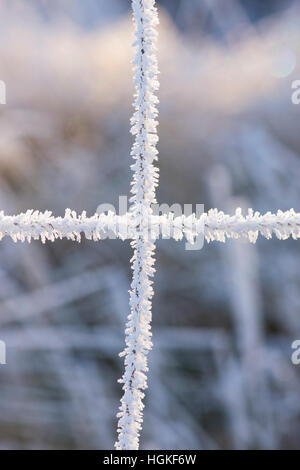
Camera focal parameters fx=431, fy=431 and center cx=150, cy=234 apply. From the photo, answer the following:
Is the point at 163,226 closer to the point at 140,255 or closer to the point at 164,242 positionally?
the point at 140,255

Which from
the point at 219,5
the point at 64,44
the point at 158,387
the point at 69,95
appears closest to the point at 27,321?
the point at 158,387

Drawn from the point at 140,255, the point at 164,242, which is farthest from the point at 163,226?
the point at 164,242

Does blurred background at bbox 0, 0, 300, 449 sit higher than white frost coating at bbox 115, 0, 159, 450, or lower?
higher

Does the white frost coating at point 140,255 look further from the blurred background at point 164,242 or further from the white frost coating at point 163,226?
the blurred background at point 164,242

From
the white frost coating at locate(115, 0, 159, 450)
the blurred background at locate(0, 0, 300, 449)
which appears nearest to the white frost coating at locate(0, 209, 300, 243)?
the white frost coating at locate(115, 0, 159, 450)

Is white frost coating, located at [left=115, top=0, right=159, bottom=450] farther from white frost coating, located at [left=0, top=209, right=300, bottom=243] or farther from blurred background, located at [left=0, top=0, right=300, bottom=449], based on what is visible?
blurred background, located at [left=0, top=0, right=300, bottom=449]

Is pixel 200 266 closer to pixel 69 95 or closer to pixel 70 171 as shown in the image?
pixel 70 171
